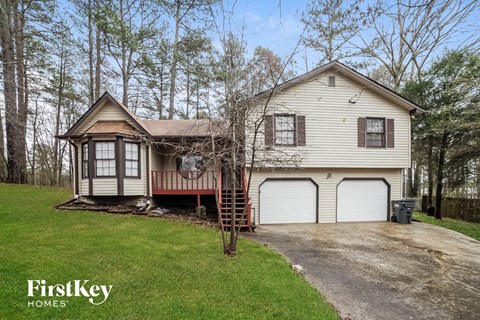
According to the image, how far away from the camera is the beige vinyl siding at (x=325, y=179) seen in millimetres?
10789

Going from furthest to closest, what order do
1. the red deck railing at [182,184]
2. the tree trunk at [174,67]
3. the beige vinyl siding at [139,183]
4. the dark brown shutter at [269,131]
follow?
the tree trunk at [174,67] < the red deck railing at [182,184] < the beige vinyl siding at [139,183] < the dark brown shutter at [269,131]

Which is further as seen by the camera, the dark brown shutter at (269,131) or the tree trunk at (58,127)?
the tree trunk at (58,127)

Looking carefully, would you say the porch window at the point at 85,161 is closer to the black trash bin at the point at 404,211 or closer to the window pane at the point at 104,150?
the window pane at the point at 104,150

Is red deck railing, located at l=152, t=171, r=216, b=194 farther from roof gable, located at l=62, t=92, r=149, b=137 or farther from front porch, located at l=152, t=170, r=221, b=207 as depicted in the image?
roof gable, located at l=62, t=92, r=149, b=137

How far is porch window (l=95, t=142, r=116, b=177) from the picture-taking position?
34.3 ft

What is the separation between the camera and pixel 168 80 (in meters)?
17.5

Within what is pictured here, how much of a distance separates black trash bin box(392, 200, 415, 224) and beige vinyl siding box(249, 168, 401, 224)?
519 mm

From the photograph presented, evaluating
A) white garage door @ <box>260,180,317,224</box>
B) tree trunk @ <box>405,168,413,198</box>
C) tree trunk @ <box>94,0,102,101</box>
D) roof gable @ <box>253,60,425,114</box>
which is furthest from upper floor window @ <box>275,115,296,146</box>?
tree trunk @ <box>405,168,413,198</box>

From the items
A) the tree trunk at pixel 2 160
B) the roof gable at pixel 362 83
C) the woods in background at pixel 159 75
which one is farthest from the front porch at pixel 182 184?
the tree trunk at pixel 2 160

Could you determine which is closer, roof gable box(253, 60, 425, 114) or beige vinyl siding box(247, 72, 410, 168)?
roof gable box(253, 60, 425, 114)

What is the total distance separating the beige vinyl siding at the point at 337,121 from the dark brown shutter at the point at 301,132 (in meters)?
0.17

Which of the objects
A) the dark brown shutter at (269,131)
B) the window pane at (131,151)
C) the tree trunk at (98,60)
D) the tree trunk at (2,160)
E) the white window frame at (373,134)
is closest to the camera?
the dark brown shutter at (269,131)

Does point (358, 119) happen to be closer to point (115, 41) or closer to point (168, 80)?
point (168, 80)

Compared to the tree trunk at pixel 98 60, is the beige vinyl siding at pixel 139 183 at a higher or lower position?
lower
